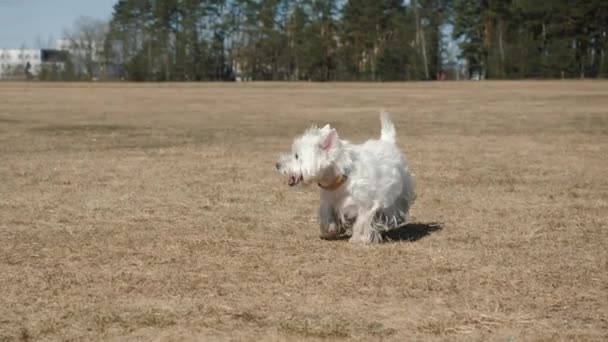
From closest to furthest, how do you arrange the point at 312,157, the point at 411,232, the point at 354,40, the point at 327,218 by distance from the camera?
the point at 312,157 < the point at 327,218 < the point at 411,232 < the point at 354,40

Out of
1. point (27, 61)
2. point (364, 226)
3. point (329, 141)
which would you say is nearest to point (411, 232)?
point (364, 226)

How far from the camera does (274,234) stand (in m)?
6.74

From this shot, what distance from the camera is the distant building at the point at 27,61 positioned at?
95.8 metres

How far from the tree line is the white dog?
195 feet

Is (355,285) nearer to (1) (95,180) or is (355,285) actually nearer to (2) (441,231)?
(2) (441,231)

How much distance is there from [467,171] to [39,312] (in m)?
7.56

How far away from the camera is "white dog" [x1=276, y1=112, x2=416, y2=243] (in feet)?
19.7

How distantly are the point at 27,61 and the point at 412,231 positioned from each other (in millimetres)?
127256

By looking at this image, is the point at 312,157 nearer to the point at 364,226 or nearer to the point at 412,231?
the point at 364,226

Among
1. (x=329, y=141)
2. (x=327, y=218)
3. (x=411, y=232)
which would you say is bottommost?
(x=411, y=232)

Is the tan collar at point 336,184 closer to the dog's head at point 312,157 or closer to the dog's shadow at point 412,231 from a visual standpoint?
the dog's head at point 312,157

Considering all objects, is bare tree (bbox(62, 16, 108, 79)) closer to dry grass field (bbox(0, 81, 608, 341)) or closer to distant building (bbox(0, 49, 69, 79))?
distant building (bbox(0, 49, 69, 79))

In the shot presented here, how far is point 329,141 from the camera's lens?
6.03 metres

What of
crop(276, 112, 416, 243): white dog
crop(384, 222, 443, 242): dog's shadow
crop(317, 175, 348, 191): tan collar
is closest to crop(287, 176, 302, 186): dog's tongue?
crop(276, 112, 416, 243): white dog
